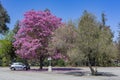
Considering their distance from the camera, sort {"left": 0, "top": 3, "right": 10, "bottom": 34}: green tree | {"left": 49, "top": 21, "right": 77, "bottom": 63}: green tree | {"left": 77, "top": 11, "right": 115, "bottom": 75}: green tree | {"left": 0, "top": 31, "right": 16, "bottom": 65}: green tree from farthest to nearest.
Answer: {"left": 0, "top": 31, "right": 16, "bottom": 65}: green tree → {"left": 0, "top": 3, "right": 10, "bottom": 34}: green tree → {"left": 49, "top": 21, "right": 77, "bottom": 63}: green tree → {"left": 77, "top": 11, "right": 115, "bottom": 75}: green tree

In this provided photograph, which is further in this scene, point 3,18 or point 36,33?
point 3,18

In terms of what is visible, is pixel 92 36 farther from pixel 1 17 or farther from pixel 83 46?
pixel 1 17

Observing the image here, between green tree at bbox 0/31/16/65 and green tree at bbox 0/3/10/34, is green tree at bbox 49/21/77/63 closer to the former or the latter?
green tree at bbox 0/3/10/34

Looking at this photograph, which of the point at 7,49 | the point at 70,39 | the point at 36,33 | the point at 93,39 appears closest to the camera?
the point at 93,39

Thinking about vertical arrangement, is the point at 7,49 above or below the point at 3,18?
below

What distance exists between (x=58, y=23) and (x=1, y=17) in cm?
1093

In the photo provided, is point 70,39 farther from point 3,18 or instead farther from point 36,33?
point 3,18

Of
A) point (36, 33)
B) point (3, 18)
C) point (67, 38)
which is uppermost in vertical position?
point (3, 18)

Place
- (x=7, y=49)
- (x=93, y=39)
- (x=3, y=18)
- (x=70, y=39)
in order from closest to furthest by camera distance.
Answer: (x=93, y=39) < (x=70, y=39) < (x=3, y=18) < (x=7, y=49)

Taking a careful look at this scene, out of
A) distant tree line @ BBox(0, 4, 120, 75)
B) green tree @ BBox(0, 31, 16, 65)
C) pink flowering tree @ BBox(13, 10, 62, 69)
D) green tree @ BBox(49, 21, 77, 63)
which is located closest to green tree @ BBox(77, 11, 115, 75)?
distant tree line @ BBox(0, 4, 120, 75)

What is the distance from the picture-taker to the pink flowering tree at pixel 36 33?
156 ft

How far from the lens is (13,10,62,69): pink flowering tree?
47625 mm

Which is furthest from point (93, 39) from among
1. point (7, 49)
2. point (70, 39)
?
point (7, 49)

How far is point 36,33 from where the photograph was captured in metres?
48.8
